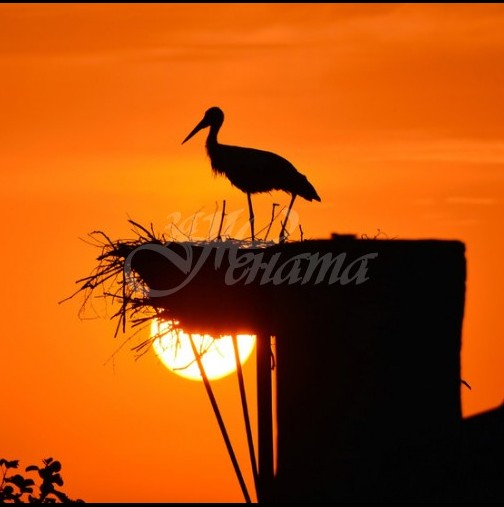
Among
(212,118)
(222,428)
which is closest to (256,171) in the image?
(212,118)

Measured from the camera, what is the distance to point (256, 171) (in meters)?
16.9

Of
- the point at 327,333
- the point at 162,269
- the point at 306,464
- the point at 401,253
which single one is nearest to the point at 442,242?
the point at 401,253

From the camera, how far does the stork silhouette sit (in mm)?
16469

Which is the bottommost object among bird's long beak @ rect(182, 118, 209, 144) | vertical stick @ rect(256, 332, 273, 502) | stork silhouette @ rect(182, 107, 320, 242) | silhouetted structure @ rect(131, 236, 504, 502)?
silhouetted structure @ rect(131, 236, 504, 502)

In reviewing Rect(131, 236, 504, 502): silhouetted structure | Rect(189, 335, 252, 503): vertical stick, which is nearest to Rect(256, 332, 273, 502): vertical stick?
Rect(189, 335, 252, 503): vertical stick

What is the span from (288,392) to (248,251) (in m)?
4.87

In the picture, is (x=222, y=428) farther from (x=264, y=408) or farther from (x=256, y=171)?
(x=256, y=171)

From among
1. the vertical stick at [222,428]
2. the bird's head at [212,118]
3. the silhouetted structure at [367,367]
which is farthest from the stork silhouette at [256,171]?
the silhouetted structure at [367,367]

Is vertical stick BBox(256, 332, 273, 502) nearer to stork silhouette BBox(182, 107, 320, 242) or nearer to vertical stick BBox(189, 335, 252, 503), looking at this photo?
vertical stick BBox(189, 335, 252, 503)

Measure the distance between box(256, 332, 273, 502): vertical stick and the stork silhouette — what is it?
2800mm

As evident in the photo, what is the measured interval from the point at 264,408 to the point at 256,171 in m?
4.54

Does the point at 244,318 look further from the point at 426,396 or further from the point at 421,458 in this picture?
the point at 421,458

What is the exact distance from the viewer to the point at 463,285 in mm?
7035

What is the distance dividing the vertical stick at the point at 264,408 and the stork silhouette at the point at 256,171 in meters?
2.80
